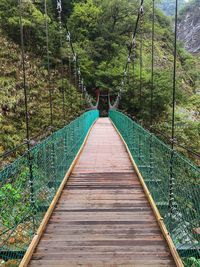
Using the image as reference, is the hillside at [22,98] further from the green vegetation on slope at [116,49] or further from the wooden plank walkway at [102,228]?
the wooden plank walkway at [102,228]

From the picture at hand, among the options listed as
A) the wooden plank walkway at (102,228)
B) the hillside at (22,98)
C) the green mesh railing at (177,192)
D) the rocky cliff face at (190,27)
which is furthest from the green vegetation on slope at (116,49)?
the wooden plank walkway at (102,228)

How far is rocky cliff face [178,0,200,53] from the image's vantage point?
83.5 ft

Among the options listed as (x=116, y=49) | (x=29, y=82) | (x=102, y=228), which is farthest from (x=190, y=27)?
(x=102, y=228)

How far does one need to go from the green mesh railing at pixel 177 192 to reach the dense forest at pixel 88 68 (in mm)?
4353

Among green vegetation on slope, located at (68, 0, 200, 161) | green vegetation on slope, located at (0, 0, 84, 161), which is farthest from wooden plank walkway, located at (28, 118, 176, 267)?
green vegetation on slope, located at (68, 0, 200, 161)

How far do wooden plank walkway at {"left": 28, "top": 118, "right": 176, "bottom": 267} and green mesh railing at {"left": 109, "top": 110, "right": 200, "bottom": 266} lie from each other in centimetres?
17

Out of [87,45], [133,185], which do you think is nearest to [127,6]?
[87,45]

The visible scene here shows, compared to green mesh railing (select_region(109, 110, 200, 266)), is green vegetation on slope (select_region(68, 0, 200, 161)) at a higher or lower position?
higher

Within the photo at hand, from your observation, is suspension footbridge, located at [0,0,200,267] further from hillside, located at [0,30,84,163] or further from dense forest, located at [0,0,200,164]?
hillside, located at [0,30,84,163]

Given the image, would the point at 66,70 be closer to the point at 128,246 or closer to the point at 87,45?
the point at 87,45

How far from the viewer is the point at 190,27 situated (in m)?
27.6

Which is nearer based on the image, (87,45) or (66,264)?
(66,264)

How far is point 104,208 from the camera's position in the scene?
270cm

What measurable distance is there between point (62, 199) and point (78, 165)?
1.40 metres
